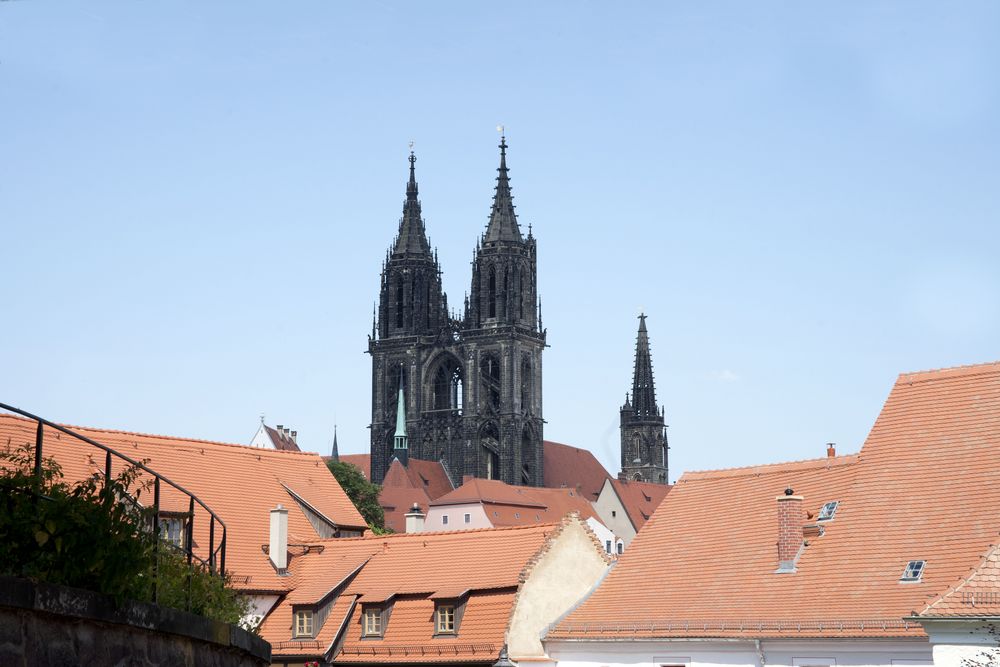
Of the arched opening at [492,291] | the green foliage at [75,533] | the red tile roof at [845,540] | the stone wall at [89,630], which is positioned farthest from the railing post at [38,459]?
the arched opening at [492,291]

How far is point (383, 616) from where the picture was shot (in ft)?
130

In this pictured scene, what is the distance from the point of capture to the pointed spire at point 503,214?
158 m

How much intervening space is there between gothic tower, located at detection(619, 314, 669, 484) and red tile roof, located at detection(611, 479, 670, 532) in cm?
3293

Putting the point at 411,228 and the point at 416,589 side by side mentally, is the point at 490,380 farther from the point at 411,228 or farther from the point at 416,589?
the point at 416,589

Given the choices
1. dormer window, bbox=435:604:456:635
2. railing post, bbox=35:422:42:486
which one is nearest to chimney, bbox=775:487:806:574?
dormer window, bbox=435:604:456:635

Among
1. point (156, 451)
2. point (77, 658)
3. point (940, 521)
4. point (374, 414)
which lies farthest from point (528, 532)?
point (374, 414)

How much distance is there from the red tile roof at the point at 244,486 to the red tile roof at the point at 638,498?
8816 centimetres

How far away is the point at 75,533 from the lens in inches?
344

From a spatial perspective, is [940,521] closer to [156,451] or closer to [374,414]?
[156,451]

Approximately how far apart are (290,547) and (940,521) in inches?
781

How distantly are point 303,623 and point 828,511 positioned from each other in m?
15.0

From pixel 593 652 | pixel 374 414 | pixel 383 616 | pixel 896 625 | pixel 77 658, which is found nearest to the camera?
pixel 77 658

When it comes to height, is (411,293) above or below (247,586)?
above

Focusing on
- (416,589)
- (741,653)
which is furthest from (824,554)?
(416,589)
